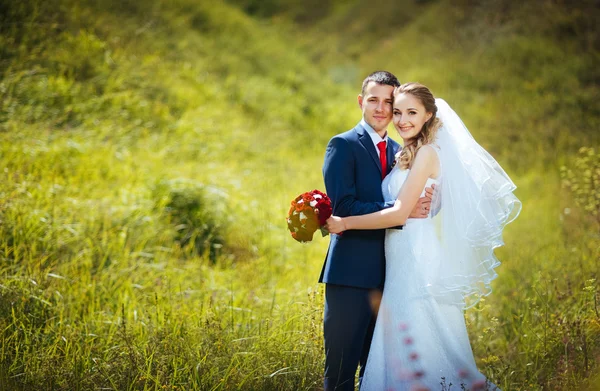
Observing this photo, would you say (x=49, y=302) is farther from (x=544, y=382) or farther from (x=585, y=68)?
(x=585, y=68)

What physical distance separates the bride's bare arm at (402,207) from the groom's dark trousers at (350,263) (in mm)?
58

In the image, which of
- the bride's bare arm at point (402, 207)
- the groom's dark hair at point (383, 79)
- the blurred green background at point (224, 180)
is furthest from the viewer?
the blurred green background at point (224, 180)

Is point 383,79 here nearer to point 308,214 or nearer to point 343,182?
point 343,182

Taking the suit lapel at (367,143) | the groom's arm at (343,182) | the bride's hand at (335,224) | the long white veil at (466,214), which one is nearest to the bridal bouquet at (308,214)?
the bride's hand at (335,224)

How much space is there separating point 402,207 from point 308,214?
1.85 feet

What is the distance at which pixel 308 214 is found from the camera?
291cm

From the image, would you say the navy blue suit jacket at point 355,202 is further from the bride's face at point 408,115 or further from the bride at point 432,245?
the bride's face at point 408,115

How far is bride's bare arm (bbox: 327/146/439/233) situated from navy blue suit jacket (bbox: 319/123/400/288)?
0.19 feet

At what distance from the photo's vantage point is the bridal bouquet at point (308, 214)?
9.56 ft

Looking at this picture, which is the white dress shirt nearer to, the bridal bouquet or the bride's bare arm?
the bride's bare arm

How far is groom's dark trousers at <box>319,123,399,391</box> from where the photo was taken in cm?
312

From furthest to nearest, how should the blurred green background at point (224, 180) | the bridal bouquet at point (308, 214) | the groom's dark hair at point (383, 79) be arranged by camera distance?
the blurred green background at point (224, 180) < the groom's dark hair at point (383, 79) < the bridal bouquet at point (308, 214)

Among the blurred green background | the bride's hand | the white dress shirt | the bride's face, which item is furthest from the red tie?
the blurred green background

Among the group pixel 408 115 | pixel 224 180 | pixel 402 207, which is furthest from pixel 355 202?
pixel 224 180
